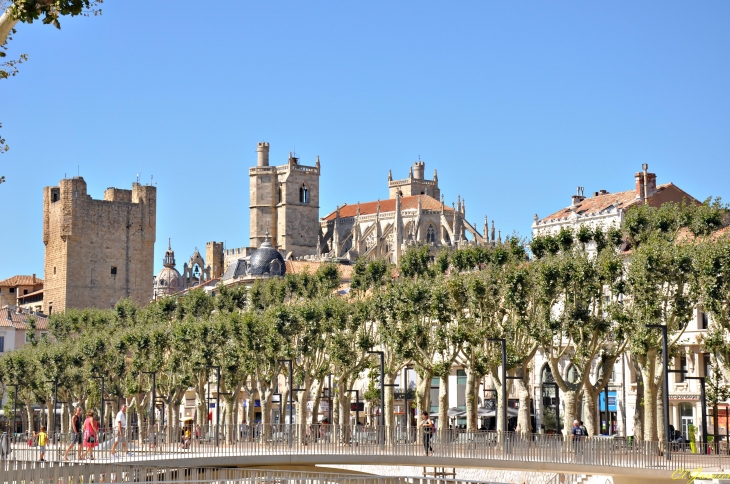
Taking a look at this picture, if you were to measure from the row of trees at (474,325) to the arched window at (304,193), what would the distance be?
339 feet

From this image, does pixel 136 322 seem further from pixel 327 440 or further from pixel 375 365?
pixel 327 440

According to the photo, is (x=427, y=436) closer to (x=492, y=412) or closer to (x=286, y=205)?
(x=492, y=412)

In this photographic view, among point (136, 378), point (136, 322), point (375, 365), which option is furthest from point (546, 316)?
point (136, 322)

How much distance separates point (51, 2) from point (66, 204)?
4534 inches

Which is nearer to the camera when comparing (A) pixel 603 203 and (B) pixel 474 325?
(B) pixel 474 325

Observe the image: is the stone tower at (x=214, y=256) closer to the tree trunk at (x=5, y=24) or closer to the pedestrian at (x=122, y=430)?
the pedestrian at (x=122, y=430)

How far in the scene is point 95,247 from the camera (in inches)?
5256

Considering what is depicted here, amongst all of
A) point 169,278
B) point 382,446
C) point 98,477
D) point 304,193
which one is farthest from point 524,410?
point 304,193

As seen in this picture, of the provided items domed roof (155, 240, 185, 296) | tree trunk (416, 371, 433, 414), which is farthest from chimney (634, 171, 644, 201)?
domed roof (155, 240, 185, 296)

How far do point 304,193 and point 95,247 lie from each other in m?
60.6

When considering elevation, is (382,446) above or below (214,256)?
below

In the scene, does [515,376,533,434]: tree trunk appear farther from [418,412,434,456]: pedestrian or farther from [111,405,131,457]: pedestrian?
[111,405,131,457]: pedestrian

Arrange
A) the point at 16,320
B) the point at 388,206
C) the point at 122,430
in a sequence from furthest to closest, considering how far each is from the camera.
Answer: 1. the point at 388,206
2. the point at 16,320
3. the point at 122,430

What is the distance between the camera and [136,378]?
262 ft
